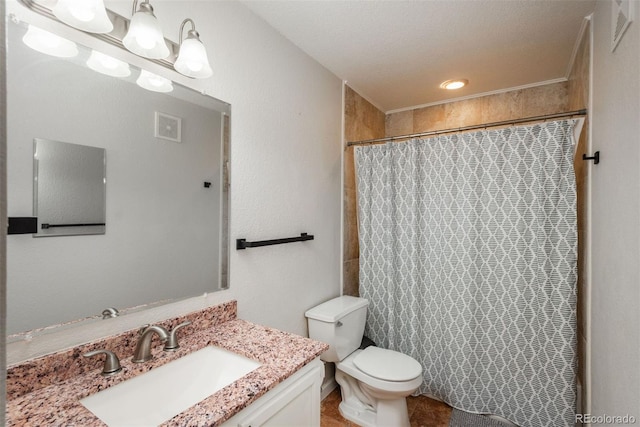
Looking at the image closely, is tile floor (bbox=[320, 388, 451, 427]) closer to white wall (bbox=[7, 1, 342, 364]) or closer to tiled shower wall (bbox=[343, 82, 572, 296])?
white wall (bbox=[7, 1, 342, 364])

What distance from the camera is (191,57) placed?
115cm

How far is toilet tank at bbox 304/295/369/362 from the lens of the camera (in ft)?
6.17

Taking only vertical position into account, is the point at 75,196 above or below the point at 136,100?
below

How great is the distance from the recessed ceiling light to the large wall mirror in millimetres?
1879

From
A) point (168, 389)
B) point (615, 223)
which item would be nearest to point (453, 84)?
point (615, 223)

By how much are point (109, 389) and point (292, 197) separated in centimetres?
126

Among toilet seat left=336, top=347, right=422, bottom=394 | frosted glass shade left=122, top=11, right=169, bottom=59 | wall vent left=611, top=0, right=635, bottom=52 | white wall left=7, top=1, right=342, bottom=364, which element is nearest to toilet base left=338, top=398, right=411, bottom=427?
toilet seat left=336, top=347, right=422, bottom=394

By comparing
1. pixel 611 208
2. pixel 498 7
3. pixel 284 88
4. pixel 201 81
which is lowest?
pixel 611 208

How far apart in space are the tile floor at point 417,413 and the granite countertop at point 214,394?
1068 mm

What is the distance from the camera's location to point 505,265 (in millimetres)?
1812

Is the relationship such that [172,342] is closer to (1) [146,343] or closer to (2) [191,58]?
(1) [146,343]

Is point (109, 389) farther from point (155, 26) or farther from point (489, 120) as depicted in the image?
point (489, 120)

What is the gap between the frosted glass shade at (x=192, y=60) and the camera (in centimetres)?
114

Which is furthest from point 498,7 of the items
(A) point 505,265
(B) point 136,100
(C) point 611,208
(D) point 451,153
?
(B) point 136,100
